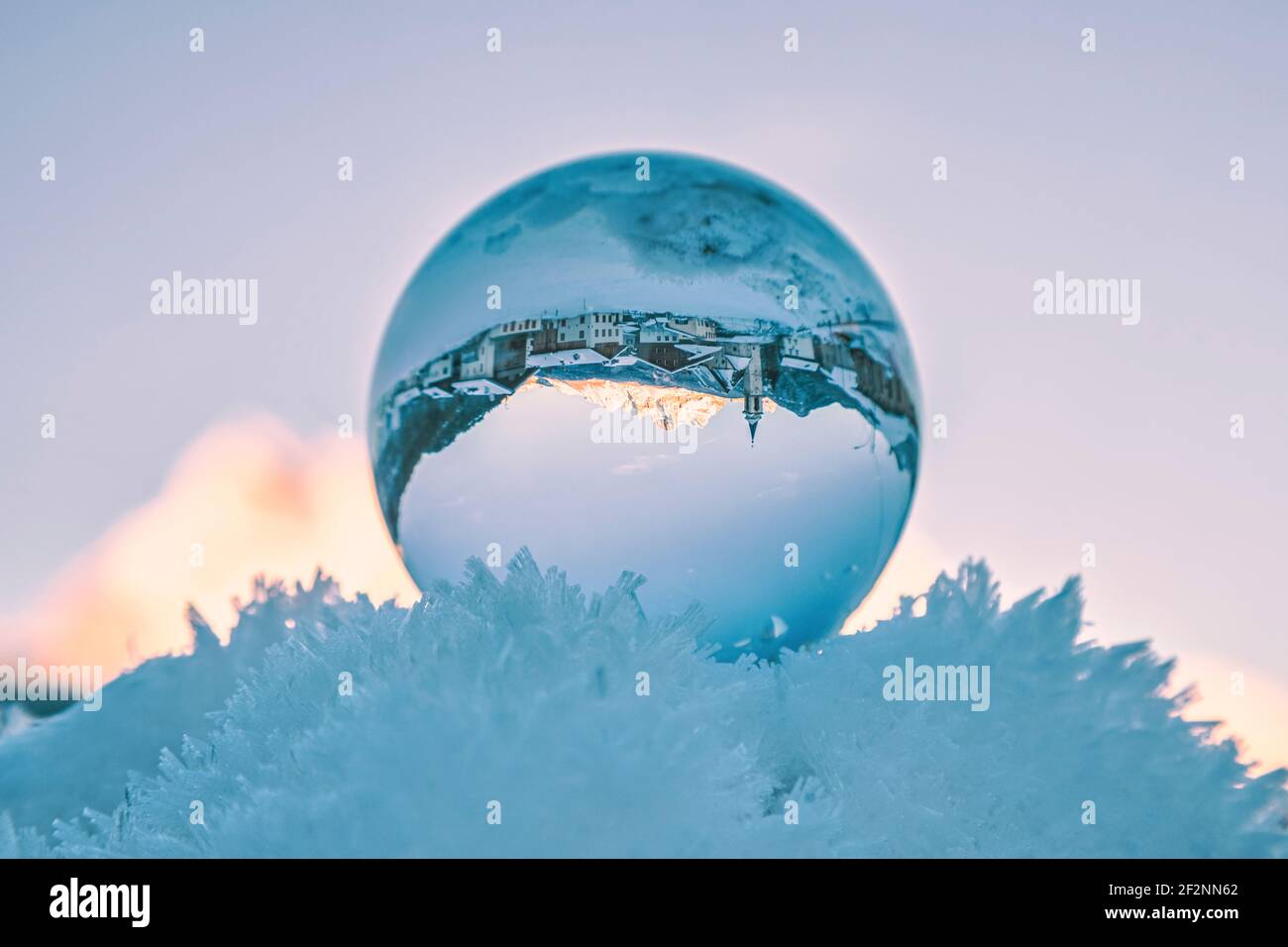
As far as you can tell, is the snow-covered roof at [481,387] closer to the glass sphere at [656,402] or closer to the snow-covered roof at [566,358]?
the glass sphere at [656,402]

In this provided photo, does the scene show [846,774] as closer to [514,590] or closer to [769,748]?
[769,748]

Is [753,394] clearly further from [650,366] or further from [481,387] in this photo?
[481,387]

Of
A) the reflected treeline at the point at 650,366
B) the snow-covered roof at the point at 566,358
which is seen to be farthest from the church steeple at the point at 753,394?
the snow-covered roof at the point at 566,358
